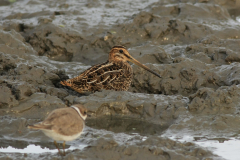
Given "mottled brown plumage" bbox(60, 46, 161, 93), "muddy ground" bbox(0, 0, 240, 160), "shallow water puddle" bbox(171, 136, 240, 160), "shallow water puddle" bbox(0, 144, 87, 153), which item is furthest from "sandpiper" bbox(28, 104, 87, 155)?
"mottled brown plumage" bbox(60, 46, 161, 93)

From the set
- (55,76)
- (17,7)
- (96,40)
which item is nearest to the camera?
(55,76)

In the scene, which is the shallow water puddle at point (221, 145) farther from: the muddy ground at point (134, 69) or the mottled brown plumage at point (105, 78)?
the mottled brown plumage at point (105, 78)

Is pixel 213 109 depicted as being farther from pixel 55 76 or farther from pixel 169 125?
pixel 55 76

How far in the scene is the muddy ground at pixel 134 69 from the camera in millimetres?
6277

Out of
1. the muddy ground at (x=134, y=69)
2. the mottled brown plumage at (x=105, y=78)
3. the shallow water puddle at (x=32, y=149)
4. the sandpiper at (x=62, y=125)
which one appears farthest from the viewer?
the mottled brown plumage at (x=105, y=78)

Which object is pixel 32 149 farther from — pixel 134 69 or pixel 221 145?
pixel 134 69

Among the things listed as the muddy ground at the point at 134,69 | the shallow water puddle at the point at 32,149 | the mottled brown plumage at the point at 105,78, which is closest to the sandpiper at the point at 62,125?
the muddy ground at the point at 134,69

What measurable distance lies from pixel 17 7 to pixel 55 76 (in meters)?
5.50

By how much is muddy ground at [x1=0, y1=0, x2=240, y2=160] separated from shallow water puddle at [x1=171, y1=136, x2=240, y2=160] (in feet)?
0.62

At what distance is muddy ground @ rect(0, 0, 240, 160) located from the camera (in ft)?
20.6

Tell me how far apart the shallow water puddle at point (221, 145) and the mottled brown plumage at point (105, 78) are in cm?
200

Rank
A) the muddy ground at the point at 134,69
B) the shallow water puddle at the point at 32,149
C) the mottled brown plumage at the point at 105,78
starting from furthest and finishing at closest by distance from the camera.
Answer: the mottled brown plumage at the point at 105,78, the muddy ground at the point at 134,69, the shallow water puddle at the point at 32,149

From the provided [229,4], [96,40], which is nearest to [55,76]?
[96,40]

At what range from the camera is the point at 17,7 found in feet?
42.4
